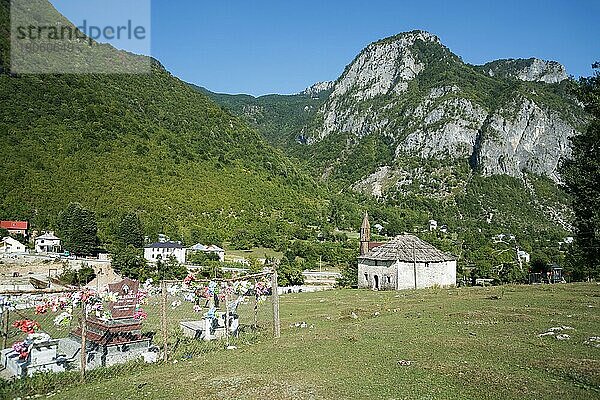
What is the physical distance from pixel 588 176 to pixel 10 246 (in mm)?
59011

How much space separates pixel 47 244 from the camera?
204ft

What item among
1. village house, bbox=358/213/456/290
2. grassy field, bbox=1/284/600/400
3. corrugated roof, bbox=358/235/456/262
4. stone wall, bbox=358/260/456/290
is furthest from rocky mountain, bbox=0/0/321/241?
grassy field, bbox=1/284/600/400

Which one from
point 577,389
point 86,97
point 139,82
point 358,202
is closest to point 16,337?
point 577,389

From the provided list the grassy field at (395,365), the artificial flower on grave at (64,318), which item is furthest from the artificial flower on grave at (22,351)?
the grassy field at (395,365)

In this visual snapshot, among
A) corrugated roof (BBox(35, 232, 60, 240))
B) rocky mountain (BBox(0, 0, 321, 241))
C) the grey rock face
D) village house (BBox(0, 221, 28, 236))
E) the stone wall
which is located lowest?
the stone wall

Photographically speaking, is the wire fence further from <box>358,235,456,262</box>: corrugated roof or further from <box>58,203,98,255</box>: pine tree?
<box>58,203,98,255</box>: pine tree

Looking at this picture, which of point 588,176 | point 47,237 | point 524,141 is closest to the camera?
point 588,176

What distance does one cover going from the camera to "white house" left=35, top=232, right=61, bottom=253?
61969 millimetres

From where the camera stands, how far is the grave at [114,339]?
12.8 metres

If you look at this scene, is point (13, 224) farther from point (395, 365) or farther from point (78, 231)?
point (395, 365)

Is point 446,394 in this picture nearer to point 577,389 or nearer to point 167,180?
point 577,389

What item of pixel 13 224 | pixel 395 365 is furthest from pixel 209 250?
pixel 395 365

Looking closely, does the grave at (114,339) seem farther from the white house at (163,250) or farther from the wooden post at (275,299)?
the white house at (163,250)

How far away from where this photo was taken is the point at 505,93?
195 metres
